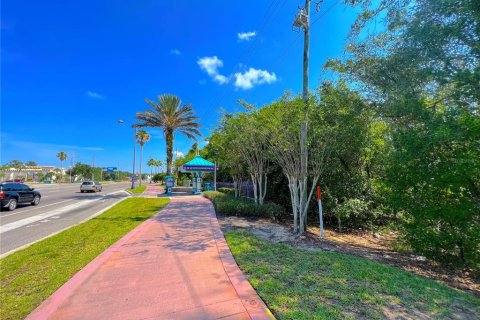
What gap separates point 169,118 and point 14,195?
15.0m

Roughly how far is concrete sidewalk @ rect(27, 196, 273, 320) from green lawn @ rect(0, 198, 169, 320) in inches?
8.9

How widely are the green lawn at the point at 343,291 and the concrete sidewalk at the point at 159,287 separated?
332 millimetres

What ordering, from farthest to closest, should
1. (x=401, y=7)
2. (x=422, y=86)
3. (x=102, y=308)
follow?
(x=422, y=86) < (x=401, y=7) < (x=102, y=308)

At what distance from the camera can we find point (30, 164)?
13250cm

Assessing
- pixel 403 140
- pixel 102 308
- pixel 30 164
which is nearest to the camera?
pixel 102 308

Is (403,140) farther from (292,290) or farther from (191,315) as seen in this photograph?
(191,315)

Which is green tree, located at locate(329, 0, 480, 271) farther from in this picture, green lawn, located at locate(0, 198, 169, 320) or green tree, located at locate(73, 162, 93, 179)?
green tree, located at locate(73, 162, 93, 179)

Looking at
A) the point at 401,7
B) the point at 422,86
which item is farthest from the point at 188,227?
the point at 401,7

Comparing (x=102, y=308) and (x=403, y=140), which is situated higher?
(x=403, y=140)

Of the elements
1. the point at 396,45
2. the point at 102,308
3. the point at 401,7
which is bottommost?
the point at 102,308

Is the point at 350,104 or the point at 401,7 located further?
the point at 350,104

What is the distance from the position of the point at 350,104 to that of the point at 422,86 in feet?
6.32

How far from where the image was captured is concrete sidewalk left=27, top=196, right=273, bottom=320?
3574 millimetres

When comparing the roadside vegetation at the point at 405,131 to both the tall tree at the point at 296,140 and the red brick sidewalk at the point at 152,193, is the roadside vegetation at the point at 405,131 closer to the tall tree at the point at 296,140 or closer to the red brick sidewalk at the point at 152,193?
the tall tree at the point at 296,140
